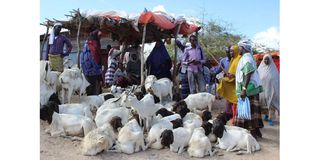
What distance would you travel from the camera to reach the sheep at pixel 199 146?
15.8 feet

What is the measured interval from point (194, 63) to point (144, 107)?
3.11 metres

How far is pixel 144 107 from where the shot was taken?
5.62 meters

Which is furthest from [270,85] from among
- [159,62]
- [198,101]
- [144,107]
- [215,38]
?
[215,38]

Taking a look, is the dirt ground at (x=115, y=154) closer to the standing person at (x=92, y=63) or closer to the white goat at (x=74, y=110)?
the white goat at (x=74, y=110)

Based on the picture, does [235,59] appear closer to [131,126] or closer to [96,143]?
[131,126]

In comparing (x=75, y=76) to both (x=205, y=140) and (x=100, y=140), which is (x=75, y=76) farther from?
(x=205, y=140)

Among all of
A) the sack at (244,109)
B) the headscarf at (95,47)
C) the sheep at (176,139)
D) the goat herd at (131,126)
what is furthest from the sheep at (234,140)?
the headscarf at (95,47)

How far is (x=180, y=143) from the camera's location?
4.97m

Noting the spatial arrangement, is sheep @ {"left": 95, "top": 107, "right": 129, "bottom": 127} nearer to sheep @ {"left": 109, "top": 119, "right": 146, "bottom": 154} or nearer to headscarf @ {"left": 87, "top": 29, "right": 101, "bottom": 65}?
sheep @ {"left": 109, "top": 119, "right": 146, "bottom": 154}

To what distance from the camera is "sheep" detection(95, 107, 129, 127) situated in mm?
5523

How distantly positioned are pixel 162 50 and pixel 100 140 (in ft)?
17.2

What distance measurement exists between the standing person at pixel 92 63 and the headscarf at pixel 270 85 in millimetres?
3737

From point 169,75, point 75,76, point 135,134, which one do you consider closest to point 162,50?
point 169,75

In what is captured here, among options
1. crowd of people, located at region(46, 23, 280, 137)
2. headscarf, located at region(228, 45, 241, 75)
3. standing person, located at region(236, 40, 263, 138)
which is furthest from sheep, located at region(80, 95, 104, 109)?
standing person, located at region(236, 40, 263, 138)
